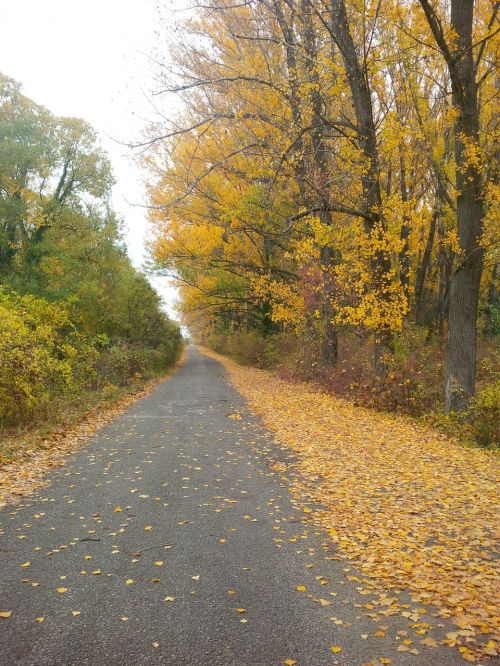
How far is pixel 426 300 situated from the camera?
23.8 m

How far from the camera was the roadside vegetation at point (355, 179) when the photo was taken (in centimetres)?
1038

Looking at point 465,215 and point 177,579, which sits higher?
point 465,215

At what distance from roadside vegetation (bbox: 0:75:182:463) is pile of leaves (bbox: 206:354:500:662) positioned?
8026mm

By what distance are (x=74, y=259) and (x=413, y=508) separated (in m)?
20.2

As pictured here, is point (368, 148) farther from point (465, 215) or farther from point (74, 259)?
point (74, 259)

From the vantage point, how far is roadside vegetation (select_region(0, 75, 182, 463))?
17047 mm

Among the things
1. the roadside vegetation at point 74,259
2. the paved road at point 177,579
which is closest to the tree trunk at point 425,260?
the roadside vegetation at point 74,259

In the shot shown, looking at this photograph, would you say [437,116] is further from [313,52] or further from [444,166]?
[313,52]

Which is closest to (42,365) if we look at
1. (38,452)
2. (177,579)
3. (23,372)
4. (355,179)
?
(23,372)

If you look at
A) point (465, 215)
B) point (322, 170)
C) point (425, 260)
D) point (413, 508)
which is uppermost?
point (322, 170)

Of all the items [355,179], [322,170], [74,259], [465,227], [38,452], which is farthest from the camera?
[74,259]

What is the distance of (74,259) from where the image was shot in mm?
22516

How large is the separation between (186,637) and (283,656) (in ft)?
2.11

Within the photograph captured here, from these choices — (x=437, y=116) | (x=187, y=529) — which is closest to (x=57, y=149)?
(x=437, y=116)
